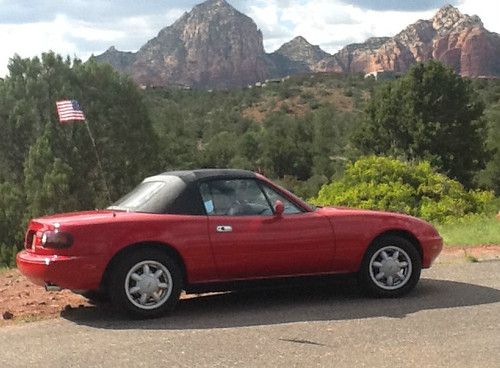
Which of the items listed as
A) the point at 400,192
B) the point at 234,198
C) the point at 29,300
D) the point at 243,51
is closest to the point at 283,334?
the point at 234,198

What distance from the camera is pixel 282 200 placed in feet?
24.6

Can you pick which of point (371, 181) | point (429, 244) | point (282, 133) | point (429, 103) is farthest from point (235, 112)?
point (429, 244)

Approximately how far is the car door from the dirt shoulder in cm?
166

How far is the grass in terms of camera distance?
11.8 m

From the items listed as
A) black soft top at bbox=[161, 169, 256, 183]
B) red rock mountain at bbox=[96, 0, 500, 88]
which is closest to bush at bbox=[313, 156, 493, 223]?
black soft top at bbox=[161, 169, 256, 183]

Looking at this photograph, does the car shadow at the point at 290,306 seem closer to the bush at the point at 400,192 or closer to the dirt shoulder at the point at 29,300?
the dirt shoulder at the point at 29,300

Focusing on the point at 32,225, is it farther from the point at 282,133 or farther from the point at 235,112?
the point at 235,112

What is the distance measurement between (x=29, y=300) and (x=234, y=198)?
2.41 m

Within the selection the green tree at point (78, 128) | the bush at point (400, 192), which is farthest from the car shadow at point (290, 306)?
the green tree at point (78, 128)

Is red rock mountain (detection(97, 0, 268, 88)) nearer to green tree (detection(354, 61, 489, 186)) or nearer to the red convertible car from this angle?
green tree (detection(354, 61, 489, 186))

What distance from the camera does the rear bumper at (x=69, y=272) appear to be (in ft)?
21.8

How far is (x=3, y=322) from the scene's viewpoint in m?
7.00

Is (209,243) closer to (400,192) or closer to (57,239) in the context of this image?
(57,239)

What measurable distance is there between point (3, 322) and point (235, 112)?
295ft
